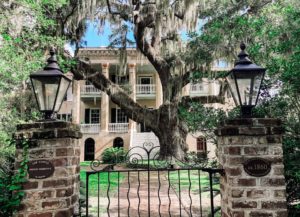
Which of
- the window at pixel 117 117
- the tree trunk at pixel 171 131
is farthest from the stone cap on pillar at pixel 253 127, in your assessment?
the window at pixel 117 117

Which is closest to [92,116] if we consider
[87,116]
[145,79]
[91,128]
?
[87,116]

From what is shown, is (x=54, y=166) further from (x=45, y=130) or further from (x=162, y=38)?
(x=162, y=38)

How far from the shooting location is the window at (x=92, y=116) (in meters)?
24.6

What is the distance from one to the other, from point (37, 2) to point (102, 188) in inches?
196

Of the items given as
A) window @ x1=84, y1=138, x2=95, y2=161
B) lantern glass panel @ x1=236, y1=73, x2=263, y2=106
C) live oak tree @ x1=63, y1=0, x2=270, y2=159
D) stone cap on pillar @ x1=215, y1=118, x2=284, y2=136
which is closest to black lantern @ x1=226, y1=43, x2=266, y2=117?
lantern glass panel @ x1=236, y1=73, x2=263, y2=106

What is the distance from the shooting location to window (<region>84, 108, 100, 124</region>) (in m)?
24.6

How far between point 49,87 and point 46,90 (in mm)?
46

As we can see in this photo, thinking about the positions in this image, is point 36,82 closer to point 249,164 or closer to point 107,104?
point 249,164

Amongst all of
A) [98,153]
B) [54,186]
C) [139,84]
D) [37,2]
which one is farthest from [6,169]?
[139,84]

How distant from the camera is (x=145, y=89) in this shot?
23.9 metres

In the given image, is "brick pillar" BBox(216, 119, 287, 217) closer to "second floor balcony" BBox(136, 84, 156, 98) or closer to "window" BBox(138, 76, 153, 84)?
"second floor balcony" BBox(136, 84, 156, 98)

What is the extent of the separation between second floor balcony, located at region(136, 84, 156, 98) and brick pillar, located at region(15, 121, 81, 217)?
20748mm

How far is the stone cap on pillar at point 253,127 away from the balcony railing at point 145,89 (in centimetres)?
2088

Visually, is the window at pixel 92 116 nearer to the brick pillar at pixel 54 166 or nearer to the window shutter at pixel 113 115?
the window shutter at pixel 113 115
